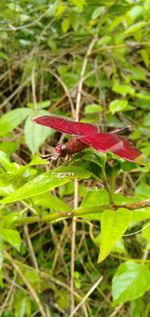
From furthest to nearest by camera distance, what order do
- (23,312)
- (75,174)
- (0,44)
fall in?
(0,44) → (23,312) → (75,174)

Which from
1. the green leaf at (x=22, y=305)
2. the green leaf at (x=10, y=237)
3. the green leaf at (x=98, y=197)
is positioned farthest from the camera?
the green leaf at (x=22, y=305)

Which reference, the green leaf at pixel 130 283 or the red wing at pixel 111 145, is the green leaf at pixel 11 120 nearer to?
the green leaf at pixel 130 283

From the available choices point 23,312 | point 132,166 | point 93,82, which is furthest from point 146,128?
point 132,166

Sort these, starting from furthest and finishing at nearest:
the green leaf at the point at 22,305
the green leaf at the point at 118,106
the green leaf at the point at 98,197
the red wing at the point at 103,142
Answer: the green leaf at the point at 118,106 < the green leaf at the point at 22,305 < the green leaf at the point at 98,197 < the red wing at the point at 103,142

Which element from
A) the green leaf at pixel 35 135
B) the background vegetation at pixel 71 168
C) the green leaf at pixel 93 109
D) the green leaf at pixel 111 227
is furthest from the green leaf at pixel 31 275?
the green leaf at pixel 111 227

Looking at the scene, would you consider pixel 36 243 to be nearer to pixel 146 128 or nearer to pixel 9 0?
pixel 146 128

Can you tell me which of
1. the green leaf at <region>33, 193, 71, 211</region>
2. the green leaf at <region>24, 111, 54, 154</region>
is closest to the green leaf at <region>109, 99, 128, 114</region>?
the green leaf at <region>24, 111, 54, 154</region>
